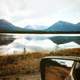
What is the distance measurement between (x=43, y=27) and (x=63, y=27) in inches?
5.9

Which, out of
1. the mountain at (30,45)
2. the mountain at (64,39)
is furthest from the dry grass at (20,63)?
the mountain at (64,39)

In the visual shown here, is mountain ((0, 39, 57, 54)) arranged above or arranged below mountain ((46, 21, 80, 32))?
below

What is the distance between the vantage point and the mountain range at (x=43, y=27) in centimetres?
178

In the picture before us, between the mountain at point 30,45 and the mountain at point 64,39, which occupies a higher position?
the mountain at point 64,39

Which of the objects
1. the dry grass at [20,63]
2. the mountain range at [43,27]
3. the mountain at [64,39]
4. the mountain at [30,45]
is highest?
the mountain range at [43,27]

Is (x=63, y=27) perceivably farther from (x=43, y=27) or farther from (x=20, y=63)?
(x=20, y=63)

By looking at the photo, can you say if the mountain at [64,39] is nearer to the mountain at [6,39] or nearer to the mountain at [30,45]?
the mountain at [30,45]

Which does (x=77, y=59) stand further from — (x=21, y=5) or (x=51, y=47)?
(x=21, y=5)

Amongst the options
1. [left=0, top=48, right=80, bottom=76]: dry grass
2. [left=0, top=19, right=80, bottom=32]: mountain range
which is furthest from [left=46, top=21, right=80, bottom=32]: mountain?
[left=0, top=48, right=80, bottom=76]: dry grass

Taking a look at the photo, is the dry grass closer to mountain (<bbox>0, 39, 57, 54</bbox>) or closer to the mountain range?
mountain (<bbox>0, 39, 57, 54</bbox>)

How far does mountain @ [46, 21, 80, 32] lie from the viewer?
183cm

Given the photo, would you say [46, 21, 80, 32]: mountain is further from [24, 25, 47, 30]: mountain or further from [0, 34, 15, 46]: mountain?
[0, 34, 15, 46]: mountain

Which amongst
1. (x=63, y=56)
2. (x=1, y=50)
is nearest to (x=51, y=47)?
(x=63, y=56)

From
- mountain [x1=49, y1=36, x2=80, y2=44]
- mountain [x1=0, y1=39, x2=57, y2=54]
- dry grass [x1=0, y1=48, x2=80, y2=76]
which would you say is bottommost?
dry grass [x1=0, y1=48, x2=80, y2=76]
